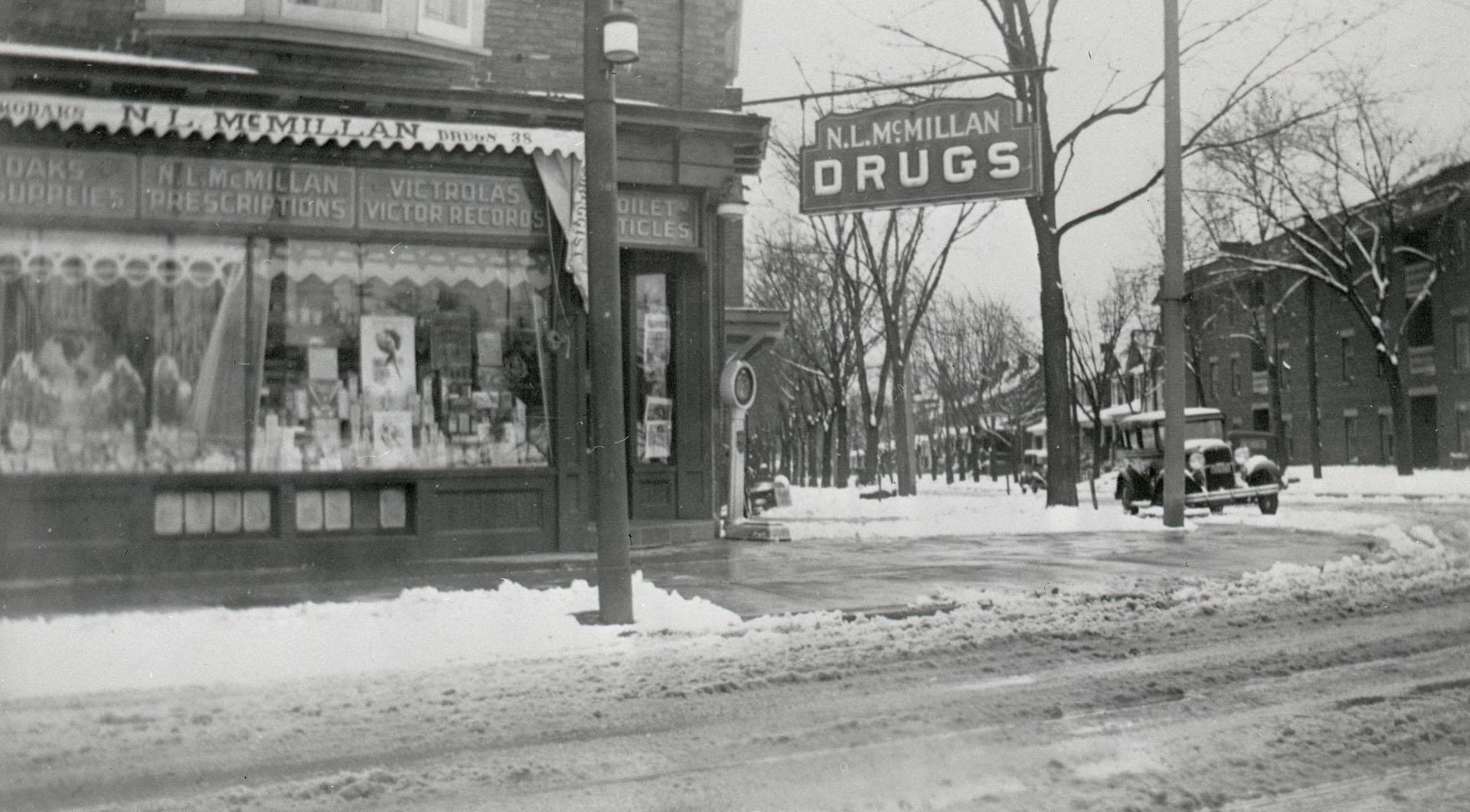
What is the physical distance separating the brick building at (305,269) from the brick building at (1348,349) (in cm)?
3051

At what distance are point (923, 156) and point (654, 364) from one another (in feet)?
12.2

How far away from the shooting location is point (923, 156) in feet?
44.6

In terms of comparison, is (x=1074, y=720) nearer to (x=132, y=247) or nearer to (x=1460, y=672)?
(x=1460, y=672)

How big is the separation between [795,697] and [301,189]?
803cm

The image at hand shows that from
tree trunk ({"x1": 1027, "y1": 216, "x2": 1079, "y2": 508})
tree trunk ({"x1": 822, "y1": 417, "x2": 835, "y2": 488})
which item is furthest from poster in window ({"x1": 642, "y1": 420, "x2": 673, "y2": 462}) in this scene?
tree trunk ({"x1": 822, "y1": 417, "x2": 835, "y2": 488})

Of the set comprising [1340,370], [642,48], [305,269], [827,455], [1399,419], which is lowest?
[827,455]

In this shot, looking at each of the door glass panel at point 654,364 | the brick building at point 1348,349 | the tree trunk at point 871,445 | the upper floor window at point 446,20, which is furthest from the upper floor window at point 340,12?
the brick building at point 1348,349

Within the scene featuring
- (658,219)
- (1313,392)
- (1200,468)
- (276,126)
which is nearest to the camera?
(276,126)

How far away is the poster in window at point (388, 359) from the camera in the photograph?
12.9m

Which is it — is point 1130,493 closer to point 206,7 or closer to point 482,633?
point 206,7

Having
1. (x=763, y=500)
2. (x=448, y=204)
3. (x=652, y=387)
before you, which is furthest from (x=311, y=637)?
(x=763, y=500)

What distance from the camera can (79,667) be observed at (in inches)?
295

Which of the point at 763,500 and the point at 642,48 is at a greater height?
the point at 642,48

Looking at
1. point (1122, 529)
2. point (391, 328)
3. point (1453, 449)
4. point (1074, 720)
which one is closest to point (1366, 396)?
point (1453, 449)
